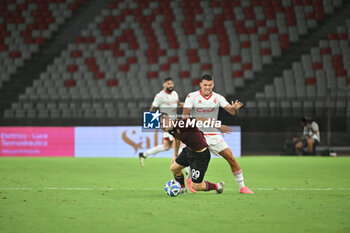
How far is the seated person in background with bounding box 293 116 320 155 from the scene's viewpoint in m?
20.5

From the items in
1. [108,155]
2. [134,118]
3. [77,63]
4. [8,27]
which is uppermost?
[8,27]

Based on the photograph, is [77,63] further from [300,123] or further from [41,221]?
[41,221]

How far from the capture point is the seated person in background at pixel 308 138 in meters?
20.5

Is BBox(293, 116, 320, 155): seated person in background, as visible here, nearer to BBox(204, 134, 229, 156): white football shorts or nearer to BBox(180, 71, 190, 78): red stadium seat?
BBox(180, 71, 190, 78): red stadium seat

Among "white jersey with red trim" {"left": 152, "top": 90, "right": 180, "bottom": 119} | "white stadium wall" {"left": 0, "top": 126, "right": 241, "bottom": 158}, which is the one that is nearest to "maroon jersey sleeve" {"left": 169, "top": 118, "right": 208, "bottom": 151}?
"white jersey with red trim" {"left": 152, "top": 90, "right": 180, "bottom": 119}

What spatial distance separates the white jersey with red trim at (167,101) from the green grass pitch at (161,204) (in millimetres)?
1669

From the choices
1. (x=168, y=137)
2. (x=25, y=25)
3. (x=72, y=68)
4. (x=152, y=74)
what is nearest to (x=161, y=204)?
(x=168, y=137)

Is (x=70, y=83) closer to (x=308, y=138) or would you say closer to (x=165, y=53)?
(x=165, y=53)

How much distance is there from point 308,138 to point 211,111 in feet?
39.1

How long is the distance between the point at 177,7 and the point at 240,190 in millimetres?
→ 19753

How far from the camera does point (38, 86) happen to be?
2548 centimetres

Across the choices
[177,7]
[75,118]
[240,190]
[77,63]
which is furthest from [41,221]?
[177,7]

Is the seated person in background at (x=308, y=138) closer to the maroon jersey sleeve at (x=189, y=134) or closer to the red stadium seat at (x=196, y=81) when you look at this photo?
the red stadium seat at (x=196, y=81)

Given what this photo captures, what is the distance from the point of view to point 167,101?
13.8m
